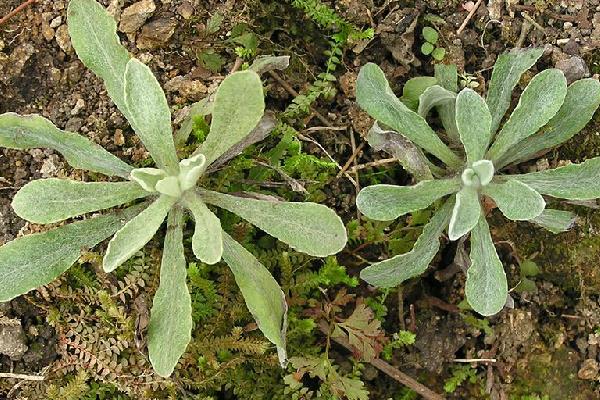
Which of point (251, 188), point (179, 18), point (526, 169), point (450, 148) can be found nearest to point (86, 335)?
point (251, 188)

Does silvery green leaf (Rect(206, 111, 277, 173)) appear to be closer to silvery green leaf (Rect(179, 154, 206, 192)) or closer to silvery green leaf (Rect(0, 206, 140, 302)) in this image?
silvery green leaf (Rect(179, 154, 206, 192))

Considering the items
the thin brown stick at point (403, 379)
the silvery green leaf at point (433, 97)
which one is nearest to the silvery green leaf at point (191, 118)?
the silvery green leaf at point (433, 97)

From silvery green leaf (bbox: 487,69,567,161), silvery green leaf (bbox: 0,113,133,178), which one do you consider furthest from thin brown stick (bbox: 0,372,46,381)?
silvery green leaf (bbox: 487,69,567,161)

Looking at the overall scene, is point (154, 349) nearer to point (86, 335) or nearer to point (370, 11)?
point (86, 335)

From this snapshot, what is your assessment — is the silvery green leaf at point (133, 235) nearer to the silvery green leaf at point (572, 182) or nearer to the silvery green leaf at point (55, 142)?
the silvery green leaf at point (55, 142)

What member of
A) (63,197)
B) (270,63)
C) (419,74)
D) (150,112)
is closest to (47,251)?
(63,197)

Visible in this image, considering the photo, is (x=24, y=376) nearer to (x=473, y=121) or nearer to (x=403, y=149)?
(x=403, y=149)
